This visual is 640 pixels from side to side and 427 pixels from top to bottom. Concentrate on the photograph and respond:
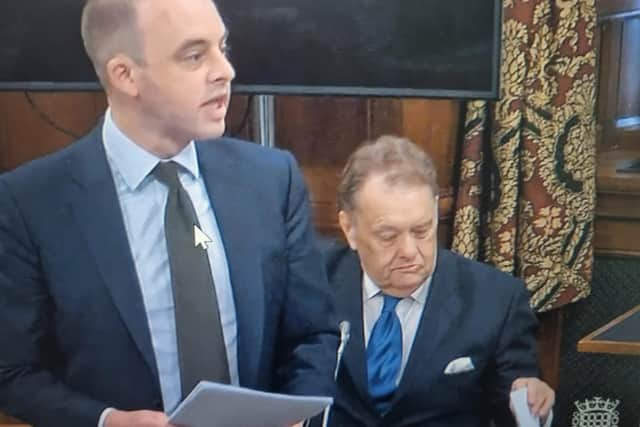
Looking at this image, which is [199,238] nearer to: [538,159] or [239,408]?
[239,408]

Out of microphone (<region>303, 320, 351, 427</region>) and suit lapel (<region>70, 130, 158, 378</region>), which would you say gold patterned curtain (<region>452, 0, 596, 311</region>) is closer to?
microphone (<region>303, 320, 351, 427</region>)

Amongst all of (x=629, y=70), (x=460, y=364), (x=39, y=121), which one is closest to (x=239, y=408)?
(x=460, y=364)

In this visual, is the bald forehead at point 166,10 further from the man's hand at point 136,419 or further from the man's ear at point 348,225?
the man's hand at point 136,419

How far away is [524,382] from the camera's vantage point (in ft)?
4.32

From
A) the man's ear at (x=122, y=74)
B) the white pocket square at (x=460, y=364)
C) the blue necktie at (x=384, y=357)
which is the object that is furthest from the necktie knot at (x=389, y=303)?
the man's ear at (x=122, y=74)

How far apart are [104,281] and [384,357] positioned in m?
0.43

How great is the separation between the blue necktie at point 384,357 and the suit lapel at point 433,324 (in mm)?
18

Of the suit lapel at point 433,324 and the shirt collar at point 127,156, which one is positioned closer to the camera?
the shirt collar at point 127,156

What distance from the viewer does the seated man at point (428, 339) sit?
1293 mm

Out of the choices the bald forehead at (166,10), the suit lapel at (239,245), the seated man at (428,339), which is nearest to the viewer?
the bald forehead at (166,10)

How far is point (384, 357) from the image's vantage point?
4.32 ft

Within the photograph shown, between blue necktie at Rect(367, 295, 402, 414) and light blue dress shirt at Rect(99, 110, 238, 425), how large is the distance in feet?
0.85

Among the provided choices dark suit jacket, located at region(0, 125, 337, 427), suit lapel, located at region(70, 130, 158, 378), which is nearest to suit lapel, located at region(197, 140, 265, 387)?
dark suit jacket, located at region(0, 125, 337, 427)

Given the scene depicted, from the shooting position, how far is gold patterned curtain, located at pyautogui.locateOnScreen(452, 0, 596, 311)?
1.30m
